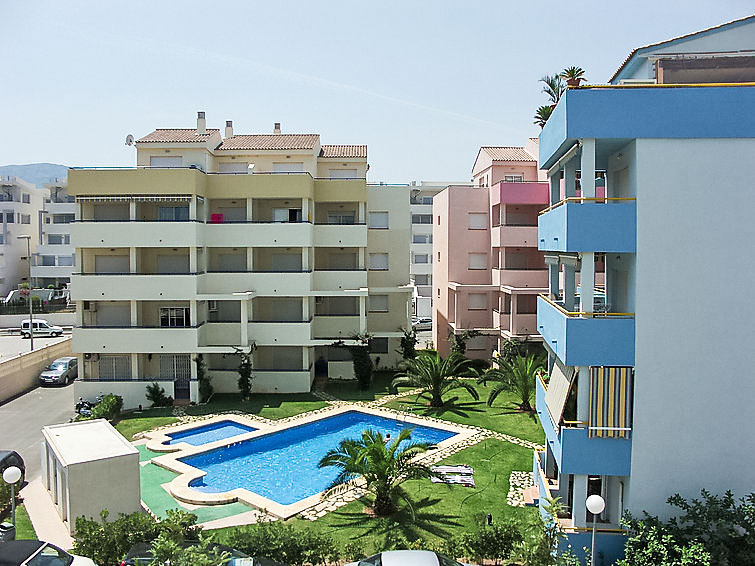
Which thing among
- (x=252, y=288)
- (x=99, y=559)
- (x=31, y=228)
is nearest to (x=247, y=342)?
(x=252, y=288)

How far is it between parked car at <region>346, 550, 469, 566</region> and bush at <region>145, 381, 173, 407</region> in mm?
20996

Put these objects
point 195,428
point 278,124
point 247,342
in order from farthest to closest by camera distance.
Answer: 1. point 278,124
2. point 247,342
3. point 195,428

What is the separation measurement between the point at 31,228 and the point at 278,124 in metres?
43.8

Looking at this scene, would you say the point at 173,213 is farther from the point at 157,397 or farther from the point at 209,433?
the point at 209,433

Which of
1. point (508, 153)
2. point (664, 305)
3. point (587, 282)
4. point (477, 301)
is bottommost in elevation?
point (477, 301)

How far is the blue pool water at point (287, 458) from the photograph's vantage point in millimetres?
21500

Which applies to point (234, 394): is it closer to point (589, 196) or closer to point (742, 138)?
point (589, 196)

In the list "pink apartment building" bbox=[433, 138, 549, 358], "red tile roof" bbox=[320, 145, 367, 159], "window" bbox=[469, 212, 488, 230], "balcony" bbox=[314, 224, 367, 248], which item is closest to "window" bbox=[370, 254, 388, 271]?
"balcony" bbox=[314, 224, 367, 248]

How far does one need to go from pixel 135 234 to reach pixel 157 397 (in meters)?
8.06

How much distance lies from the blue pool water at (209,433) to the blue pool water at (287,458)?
1834mm

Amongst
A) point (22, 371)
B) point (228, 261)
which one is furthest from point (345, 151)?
point (22, 371)

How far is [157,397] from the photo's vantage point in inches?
1239

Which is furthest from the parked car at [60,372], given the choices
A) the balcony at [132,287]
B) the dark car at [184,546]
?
the dark car at [184,546]

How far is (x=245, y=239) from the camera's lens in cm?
3350
